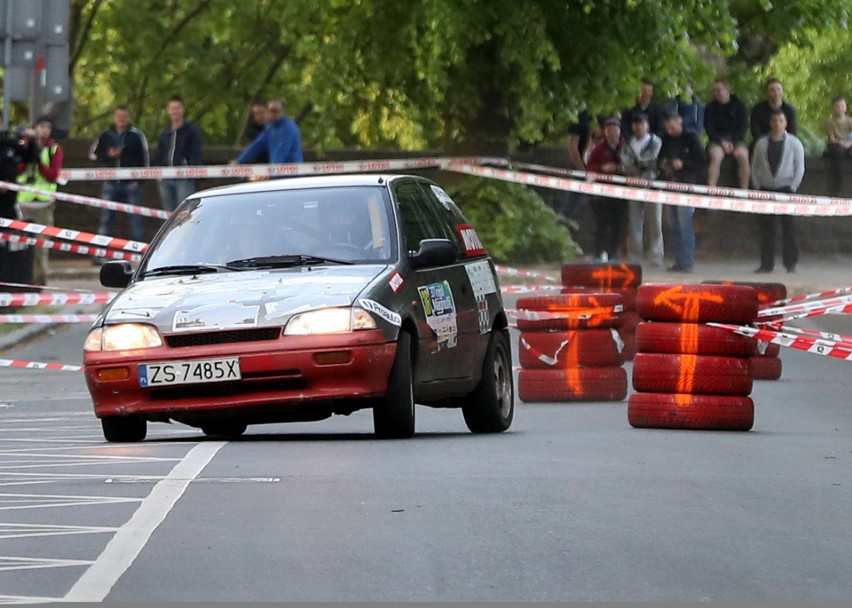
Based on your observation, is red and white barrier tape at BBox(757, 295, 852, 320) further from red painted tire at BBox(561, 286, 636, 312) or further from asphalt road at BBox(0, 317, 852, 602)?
red painted tire at BBox(561, 286, 636, 312)

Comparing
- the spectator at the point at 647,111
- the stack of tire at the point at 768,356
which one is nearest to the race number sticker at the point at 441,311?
the stack of tire at the point at 768,356

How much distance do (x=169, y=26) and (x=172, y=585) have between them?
3729 cm

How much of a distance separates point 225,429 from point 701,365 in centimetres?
283

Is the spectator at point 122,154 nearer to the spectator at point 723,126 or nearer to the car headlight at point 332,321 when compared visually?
the spectator at point 723,126

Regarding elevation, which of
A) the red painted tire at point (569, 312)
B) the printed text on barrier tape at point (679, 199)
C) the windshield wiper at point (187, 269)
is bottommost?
the red painted tire at point (569, 312)

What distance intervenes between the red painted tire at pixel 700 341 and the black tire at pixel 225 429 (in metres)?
2.54

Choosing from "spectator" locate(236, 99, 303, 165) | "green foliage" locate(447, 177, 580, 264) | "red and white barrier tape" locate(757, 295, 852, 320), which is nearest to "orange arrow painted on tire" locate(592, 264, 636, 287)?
"red and white barrier tape" locate(757, 295, 852, 320)

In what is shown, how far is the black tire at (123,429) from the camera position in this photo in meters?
13.3

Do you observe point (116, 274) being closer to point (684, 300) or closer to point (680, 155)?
point (684, 300)

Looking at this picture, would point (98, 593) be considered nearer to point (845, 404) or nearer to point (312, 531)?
point (312, 531)

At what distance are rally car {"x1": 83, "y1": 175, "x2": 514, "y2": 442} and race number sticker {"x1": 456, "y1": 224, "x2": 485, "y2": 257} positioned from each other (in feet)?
0.49

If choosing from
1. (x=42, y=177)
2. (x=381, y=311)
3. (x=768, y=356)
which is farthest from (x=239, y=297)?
(x=42, y=177)

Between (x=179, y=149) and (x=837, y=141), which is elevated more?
(x=179, y=149)

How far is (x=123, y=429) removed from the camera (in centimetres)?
1336
